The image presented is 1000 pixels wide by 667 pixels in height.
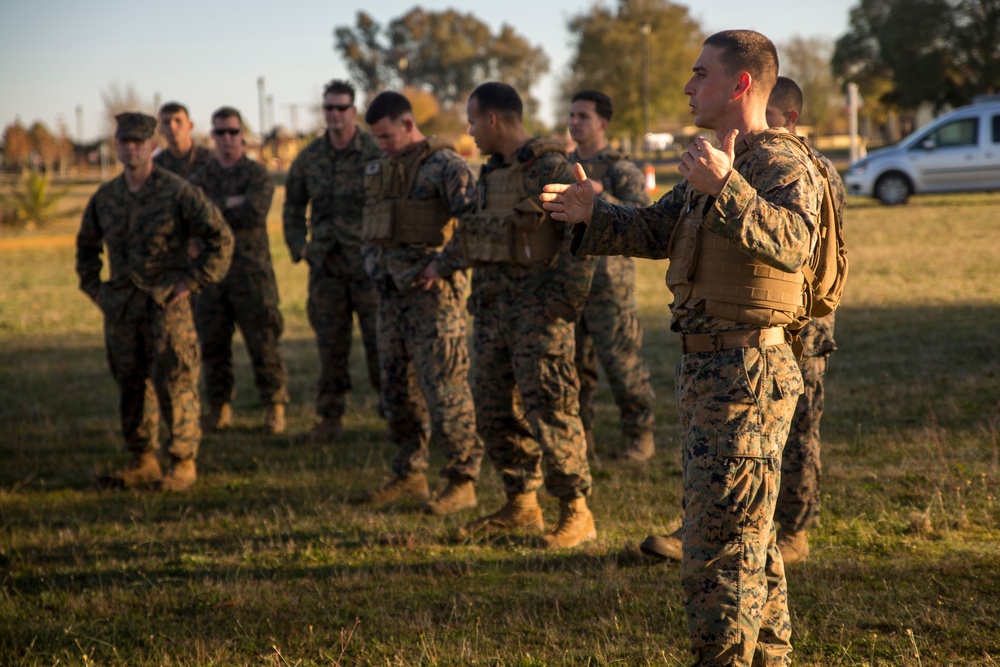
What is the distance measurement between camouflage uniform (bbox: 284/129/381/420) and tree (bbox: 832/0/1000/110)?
3988 cm

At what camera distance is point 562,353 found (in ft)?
16.4

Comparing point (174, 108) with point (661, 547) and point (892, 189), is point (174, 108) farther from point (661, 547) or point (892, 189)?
point (892, 189)

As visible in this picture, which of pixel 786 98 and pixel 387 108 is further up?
pixel 387 108

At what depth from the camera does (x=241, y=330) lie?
26.1 feet

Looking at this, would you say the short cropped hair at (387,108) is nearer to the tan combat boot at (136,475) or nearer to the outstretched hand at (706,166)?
the tan combat boot at (136,475)

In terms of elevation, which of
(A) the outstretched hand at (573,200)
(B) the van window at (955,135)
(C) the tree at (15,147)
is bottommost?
(A) the outstretched hand at (573,200)

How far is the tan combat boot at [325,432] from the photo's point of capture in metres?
7.36

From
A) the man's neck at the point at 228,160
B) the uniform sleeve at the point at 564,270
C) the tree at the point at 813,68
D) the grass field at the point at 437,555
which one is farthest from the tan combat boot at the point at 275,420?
the tree at the point at 813,68

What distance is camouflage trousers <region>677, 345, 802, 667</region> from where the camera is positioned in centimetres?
305

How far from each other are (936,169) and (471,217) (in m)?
19.3

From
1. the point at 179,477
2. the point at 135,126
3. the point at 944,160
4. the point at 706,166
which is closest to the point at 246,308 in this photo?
the point at 179,477

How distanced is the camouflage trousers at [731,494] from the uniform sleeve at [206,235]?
4.12 metres

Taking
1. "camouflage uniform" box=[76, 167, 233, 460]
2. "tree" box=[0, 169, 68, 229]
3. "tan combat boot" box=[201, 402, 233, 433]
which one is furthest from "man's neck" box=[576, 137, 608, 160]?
"tree" box=[0, 169, 68, 229]

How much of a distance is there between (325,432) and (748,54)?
4.98m
